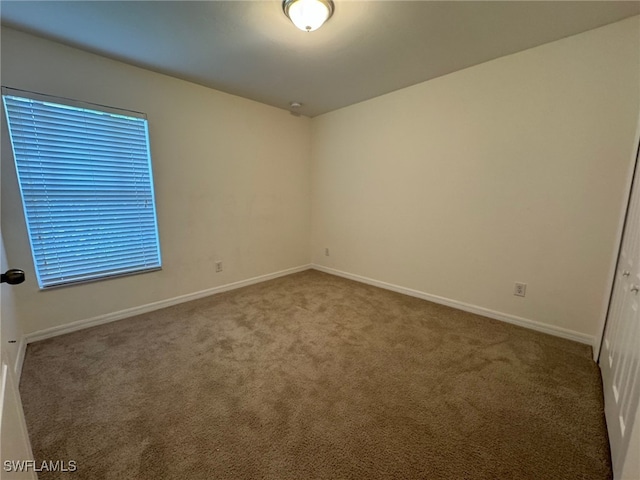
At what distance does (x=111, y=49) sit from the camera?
7.14 feet

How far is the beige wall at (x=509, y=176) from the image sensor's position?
6.41 ft

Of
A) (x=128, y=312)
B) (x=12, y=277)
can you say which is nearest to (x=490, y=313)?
(x=12, y=277)

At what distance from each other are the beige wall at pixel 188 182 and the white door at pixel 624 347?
3.29 m

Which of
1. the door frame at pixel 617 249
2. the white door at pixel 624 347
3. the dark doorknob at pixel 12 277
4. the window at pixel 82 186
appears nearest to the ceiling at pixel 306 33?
the window at pixel 82 186

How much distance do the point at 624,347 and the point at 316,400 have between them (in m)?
1.64

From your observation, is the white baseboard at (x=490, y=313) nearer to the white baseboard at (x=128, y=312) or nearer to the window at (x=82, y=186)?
the white baseboard at (x=128, y=312)

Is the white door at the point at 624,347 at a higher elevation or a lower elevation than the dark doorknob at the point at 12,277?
lower

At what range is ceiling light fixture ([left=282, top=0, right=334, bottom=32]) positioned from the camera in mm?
1624

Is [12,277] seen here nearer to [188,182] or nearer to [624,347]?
[188,182]

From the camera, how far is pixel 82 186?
7.54ft

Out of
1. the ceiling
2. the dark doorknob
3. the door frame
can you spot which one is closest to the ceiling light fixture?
the ceiling

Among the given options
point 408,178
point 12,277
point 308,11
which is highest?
point 308,11

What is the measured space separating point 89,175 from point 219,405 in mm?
2196

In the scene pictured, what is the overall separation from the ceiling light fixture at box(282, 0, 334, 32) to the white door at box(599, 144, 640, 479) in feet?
7.19
